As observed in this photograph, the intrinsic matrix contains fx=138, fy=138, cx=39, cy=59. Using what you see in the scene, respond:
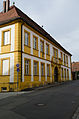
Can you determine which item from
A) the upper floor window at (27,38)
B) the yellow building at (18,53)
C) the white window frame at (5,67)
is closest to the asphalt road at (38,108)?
the yellow building at (18,53)

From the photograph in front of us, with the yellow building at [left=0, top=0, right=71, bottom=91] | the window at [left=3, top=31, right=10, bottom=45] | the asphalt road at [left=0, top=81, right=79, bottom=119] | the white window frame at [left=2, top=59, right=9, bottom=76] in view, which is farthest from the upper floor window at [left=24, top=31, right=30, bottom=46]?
the asphalt road at [left=0, top=81, right=79, bottom=119]

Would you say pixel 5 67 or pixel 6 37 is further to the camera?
pixel 6 37

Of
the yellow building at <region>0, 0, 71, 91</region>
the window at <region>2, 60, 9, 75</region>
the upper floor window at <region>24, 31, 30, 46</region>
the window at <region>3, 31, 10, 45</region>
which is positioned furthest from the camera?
the upper floor window at <region>24, 31, 30, 46</region>

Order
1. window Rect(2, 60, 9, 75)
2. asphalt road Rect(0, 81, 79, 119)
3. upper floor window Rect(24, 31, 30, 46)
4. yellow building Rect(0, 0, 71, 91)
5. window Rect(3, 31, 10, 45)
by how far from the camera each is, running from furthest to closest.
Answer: upper floor window Rect(24, 31, 30, 46), window Rect(3, 31, 10, 45), window Rect(2, 60, 9, 75), yellow building Rect(0, 0, 71, 91), asphalt road Rect(0, 81, 79, 119)

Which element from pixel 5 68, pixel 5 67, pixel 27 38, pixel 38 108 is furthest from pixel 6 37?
pixel 38 108

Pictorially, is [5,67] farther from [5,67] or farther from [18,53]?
[18,53]

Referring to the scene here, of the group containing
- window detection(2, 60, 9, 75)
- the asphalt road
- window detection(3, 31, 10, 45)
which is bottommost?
the asphalt road

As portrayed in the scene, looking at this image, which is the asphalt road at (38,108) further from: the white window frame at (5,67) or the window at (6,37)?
Result: the window at (6,37)

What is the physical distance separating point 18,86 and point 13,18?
783 centimetres

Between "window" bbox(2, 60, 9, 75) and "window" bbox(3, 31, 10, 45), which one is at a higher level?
"window" bbox(3, 31, 10, 45)

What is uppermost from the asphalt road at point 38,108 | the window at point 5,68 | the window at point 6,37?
the window at point 6,37

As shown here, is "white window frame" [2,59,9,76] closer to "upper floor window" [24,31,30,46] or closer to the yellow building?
the yellow building

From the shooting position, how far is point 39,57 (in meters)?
20.4

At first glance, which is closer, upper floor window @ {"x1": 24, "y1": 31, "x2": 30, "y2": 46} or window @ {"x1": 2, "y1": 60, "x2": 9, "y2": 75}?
window @ {"x1": 2, "y1": 60, "x2": 9, "y2": 75}
